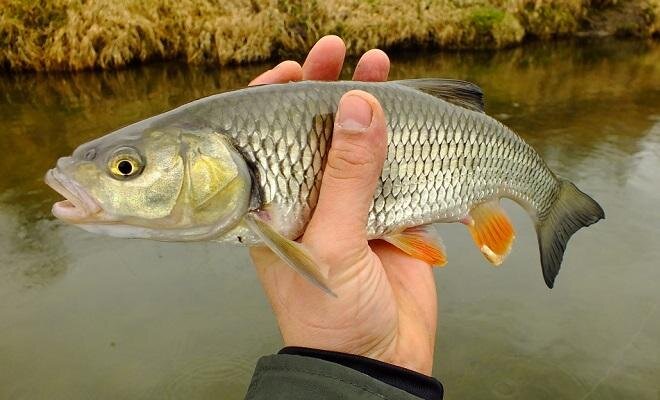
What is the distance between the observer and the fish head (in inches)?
71.7

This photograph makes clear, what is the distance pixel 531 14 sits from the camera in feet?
57.8

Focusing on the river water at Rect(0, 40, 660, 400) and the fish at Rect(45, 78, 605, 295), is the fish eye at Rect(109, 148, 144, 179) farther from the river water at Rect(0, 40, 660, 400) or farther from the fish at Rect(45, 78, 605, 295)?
the river water at Rect(0, 40, 660, 400)

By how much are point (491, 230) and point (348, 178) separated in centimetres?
112

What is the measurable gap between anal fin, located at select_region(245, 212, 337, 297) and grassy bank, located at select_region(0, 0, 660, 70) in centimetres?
1170

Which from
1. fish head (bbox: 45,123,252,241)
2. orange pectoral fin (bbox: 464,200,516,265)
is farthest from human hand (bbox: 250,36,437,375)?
orange pectoral fin (bbox: 464,200,516,265)

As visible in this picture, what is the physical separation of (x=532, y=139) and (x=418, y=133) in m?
6.12

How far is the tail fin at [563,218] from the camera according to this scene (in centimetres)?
279

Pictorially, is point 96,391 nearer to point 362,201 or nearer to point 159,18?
point 362,201

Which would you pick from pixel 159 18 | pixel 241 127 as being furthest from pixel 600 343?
pixel 159 18

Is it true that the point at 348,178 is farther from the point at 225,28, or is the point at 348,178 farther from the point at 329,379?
the point at 225,28

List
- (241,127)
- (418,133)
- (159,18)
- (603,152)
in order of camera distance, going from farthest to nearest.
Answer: (159,18) < (603,152) < (418,133) < (241,127)

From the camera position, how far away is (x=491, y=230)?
280 centimetres

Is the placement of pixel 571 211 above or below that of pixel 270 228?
below

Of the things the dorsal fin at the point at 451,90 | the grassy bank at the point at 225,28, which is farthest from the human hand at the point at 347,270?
the grassy bank at the point at 225,28
